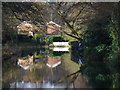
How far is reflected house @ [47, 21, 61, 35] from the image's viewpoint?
11968 millimetres

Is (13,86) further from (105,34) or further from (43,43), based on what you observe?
(43,43)

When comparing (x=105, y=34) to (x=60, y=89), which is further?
(x=105, y=34)

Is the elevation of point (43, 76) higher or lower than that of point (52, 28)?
lower

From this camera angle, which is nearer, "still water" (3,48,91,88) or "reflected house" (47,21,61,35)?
"still water" (3,48,91,88)

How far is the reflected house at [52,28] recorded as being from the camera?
1197cm

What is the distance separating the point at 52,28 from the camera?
12500 mm

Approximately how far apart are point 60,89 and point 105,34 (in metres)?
5.17

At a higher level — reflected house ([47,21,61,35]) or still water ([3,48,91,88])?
reflected house ([47,21,61,35])

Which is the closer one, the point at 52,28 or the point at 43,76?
the point at 43,76

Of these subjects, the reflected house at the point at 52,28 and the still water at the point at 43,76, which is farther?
the reflected house at the point at 52,28

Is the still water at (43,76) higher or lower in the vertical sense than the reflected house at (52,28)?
lower

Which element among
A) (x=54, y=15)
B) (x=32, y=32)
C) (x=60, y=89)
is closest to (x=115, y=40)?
(x=60, y=89)

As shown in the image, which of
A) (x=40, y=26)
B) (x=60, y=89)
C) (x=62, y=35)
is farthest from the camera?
(x=62, y=35)

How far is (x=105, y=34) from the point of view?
8.12 metres
